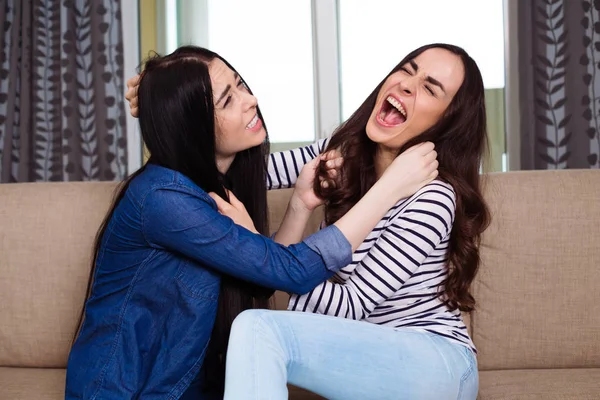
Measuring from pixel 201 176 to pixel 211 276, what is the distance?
21 centimetres

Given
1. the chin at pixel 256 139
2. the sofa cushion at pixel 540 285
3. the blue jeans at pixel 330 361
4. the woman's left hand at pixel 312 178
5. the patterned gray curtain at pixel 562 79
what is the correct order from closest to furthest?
the blue jeans at pixel 330 361, the chin at pixel 256 139, the woman's left hand at pixel 312 178, the sofa cushion at pixel 540 285, the patterned gray curtain at pixel 562 79

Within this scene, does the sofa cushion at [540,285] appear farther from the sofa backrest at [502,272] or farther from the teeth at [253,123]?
the teeth at [253,123]

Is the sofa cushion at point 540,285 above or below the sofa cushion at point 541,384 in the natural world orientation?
above

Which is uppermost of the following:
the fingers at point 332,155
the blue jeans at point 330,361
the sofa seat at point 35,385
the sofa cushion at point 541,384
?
the fingers at point 332,155

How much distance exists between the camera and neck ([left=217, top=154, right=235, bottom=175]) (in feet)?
5.25

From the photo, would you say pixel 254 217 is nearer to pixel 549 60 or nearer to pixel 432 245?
pixel 432 245

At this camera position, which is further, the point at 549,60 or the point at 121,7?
the point at 121,7

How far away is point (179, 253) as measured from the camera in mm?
1401

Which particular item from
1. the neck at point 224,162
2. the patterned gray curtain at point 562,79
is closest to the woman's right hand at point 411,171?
the neck at point 224,162

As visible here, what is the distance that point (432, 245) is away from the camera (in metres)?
1.45

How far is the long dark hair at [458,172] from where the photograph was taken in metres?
1.56

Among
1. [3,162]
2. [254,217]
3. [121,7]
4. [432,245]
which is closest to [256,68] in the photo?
[121,7]

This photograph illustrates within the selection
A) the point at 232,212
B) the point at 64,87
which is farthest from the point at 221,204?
the point at 64,87

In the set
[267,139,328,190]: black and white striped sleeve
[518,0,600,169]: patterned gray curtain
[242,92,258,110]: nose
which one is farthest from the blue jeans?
[518,0,600,169]: patterned gray curtain
